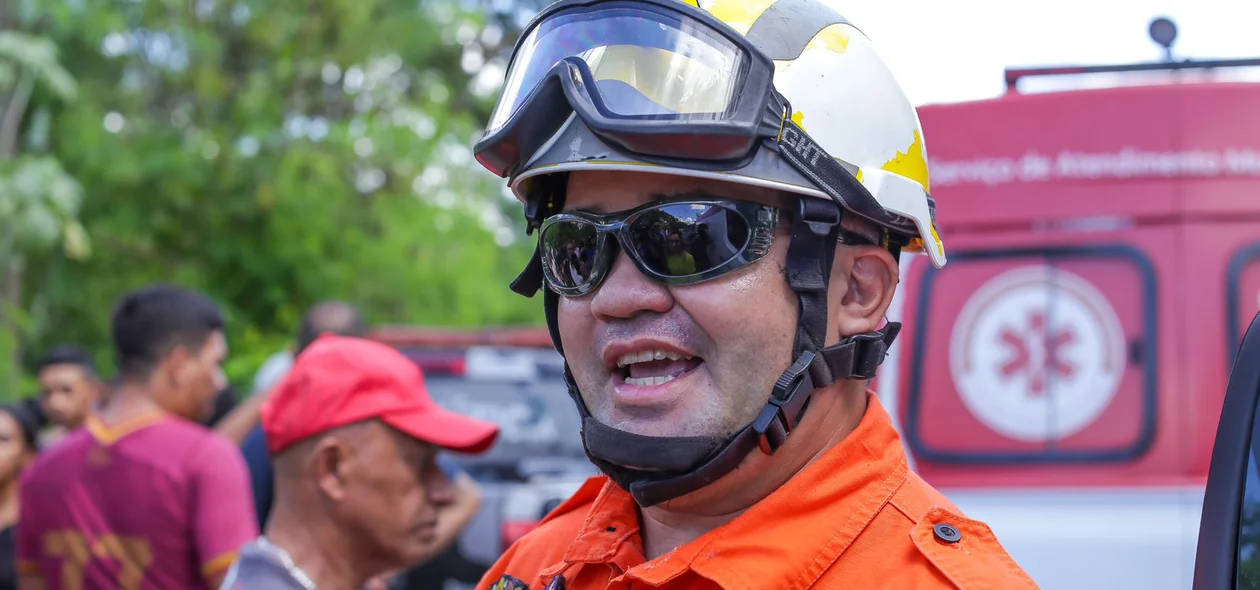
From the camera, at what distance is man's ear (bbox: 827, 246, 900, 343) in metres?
1.90

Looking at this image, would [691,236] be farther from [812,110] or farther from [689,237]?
[812,110]

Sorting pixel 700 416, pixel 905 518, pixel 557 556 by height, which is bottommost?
pixel 557 556

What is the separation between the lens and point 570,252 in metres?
1.91

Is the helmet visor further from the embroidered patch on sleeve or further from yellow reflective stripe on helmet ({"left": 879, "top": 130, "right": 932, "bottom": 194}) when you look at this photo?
the embroidered patch on sleeve

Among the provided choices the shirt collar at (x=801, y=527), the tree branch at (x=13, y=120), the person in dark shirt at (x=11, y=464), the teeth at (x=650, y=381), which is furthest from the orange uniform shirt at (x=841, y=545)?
the tree branch at (x=13, y=120)

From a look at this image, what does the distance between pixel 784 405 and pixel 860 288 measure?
0.87ft

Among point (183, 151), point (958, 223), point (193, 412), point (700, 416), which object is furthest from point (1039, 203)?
point (183, 151)

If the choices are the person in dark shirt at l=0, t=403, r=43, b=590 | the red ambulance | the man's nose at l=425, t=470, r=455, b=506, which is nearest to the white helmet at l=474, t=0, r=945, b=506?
the man's nose at l=425, t=470, r=455, b=506

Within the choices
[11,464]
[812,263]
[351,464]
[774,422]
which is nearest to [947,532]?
[774,422]

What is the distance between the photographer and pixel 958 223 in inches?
162

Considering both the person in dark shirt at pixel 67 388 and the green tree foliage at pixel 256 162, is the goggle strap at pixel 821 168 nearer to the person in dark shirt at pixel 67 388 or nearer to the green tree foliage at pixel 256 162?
the person in dark shirt at pixel 67 388

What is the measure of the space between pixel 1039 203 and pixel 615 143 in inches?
Result: 102

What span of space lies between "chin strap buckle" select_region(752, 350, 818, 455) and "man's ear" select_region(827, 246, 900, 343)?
0.10 meters

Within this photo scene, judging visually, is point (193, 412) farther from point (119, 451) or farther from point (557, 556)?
point (557, 556)
